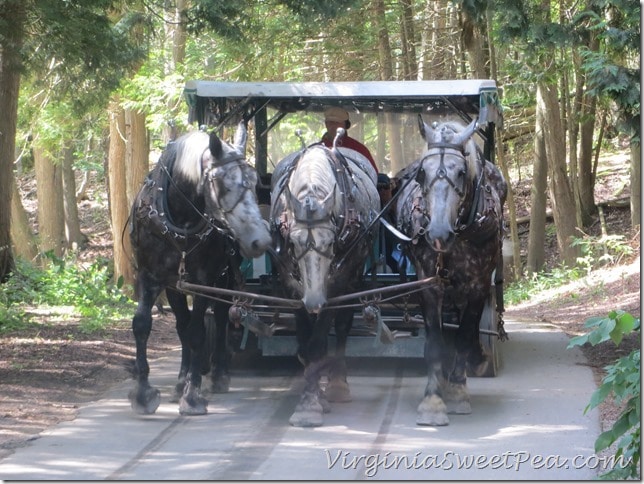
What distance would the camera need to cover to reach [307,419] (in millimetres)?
8039

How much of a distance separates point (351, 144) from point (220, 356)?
2718 mm

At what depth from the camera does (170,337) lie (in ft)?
45.4

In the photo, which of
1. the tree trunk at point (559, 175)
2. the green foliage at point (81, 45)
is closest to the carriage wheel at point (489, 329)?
the green foliage at point (81, 45)

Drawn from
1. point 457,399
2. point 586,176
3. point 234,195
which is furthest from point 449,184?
point 586,176

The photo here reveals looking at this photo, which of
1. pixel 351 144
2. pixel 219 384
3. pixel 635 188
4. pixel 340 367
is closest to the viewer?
pixel 340 367

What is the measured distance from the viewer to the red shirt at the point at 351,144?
10609 mm

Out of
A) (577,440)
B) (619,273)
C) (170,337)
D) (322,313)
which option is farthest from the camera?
(619,273)

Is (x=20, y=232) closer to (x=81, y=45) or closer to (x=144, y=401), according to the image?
(x=81, y=45)

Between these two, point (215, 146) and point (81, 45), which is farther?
point (81, 45)

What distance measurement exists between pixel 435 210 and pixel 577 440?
79.2 inches

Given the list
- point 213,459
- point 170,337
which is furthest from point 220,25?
point 213,459

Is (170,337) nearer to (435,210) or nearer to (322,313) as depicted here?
(322,313)

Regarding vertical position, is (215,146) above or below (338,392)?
above

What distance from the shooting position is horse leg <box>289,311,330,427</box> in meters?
8.07
